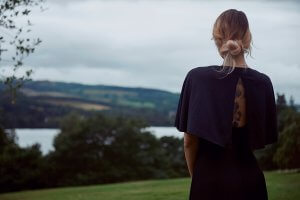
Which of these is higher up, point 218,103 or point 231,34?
point 231,34

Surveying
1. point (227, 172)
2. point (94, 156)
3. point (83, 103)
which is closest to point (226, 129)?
point (227, 172)

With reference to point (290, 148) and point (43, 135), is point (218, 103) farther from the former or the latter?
point (43, 135)

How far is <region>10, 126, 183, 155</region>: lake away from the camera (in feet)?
128

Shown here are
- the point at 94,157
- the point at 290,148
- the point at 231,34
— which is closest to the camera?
the point at 231,34

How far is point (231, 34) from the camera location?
11.6 feet

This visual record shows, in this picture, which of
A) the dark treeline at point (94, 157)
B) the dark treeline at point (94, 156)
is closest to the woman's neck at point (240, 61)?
the dark treeline at point (94, 156)

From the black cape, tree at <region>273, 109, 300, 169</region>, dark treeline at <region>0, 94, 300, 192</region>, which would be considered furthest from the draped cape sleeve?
dark treeline at <region>0, 94, 300, 192</region>

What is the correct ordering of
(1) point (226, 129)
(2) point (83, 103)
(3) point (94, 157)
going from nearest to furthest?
(1) point (226, 129) < (3) point (94, 157) < (2) point (83, 103)

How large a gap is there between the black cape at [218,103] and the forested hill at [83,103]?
37.9m

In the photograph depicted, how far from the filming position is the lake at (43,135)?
38.9 meters

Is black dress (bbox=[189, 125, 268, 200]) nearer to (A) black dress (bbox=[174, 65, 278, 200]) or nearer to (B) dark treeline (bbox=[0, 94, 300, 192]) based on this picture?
(A) black dress (bbox=[174, 65, 278, 200])

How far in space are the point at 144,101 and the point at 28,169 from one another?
3023cm

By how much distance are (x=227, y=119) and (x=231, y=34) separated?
562 mm

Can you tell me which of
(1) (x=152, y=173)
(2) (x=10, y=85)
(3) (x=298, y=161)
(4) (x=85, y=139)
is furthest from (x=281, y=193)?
(4) (x=85, y=139)
